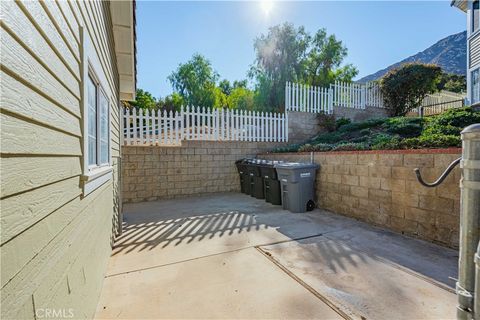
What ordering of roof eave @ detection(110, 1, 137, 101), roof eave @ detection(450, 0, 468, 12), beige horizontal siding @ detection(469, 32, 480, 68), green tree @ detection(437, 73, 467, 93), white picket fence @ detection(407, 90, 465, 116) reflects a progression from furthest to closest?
green tree @ detection(437, 73, 467, 93) → white picket fence @ detection(407, 90, 465, 116) → roof eave @ detection(450, 0, 468, 12) → beige horizontal siding @ detection(469, 32, 480, 68) → roof eave @ detection(110, 1, 137, 101)

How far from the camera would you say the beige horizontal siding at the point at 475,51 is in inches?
421

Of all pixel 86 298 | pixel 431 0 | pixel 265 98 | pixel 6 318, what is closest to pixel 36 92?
pixel 6 318

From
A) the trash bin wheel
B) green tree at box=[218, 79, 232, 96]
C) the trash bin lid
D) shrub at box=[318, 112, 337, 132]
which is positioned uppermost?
green tree at box=[218, 79, 232, 96]

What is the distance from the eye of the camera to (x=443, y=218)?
356 centimetres

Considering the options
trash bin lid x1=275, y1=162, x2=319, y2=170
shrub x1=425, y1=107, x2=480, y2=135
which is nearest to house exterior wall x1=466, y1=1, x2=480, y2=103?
shrub x1=425, y1=107, x2=480, y2=135

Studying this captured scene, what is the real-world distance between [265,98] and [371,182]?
45.8 ft

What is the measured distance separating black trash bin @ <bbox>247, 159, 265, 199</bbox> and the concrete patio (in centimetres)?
262

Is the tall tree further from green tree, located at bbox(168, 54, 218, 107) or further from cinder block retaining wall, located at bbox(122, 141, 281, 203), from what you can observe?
green tree, located at bbox(168, 54, 218, 107)

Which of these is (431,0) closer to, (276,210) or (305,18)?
(305,18)

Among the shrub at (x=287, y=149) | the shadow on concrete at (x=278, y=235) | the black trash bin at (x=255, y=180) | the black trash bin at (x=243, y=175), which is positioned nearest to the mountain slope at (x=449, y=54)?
the shrub at (x=287, y=149)

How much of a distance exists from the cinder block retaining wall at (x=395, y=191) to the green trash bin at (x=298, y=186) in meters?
0.29

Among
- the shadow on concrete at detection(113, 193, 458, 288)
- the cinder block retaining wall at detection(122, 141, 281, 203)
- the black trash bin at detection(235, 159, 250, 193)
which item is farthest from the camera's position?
the black trash bin at detection(235, 159, 250, 193)

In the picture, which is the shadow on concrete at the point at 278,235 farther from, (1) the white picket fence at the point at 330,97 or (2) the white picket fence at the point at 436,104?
(2) the white picket fence at the point at 436,104

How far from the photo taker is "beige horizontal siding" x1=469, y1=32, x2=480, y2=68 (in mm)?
10688
